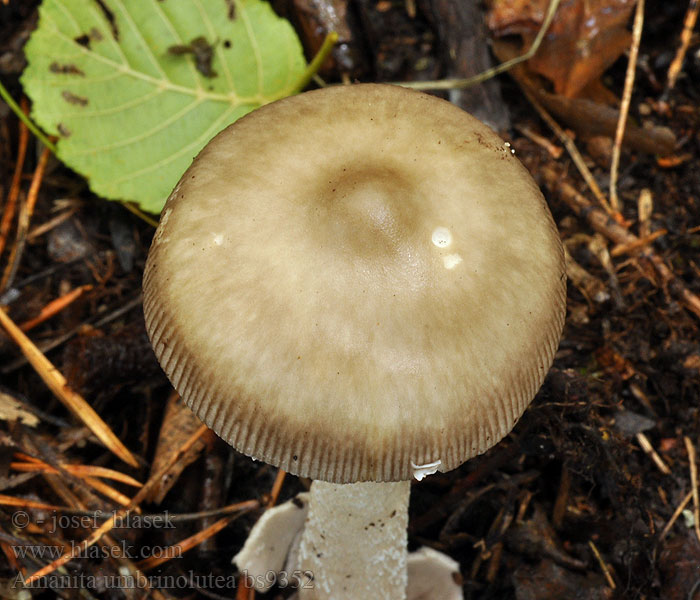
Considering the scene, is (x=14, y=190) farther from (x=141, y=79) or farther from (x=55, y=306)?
(x=141, y=79)

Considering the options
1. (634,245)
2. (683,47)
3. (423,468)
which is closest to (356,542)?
(423,468)

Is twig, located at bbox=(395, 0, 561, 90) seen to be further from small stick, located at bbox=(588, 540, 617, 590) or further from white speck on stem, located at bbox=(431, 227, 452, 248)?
small stick, located at bbox=(588, 540, 617, 590)

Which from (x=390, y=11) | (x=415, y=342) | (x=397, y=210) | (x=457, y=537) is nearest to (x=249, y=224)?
(x=397, y=210)

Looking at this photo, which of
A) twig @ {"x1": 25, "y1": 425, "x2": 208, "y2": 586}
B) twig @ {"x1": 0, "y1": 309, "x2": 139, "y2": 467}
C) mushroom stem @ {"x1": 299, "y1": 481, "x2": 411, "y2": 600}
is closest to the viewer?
mushroom stem @ {"x1": 299, "y1": 481, "x2": 411, "y2": 600}

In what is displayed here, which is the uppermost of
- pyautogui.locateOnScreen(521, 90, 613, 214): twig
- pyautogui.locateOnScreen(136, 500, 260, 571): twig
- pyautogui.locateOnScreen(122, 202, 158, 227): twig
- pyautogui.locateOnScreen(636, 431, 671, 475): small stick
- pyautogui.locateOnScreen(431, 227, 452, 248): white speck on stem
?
pyautogui.locateOnScreen(431, 227, 452, 248): white speck on stem

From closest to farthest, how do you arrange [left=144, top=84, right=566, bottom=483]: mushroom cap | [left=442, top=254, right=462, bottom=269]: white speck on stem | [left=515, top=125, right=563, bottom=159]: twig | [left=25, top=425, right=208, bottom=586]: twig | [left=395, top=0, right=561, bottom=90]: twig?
1. [left=144, top=84, right=566, bottom=483]: mushroom cap
2. [left=442, top=254, right=462, bottom=269]: white speck on stem
3. [left=25, top=425, right=208, bottom=586]: twig
4. [left=395, top=0, right=561, bottom=90]: twig
5. [left=515, top=125, right=563, bottom=159]: twig

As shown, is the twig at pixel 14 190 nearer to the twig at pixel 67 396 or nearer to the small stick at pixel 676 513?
the twig at pixel 67 396

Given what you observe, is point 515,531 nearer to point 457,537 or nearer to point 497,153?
point 457,537

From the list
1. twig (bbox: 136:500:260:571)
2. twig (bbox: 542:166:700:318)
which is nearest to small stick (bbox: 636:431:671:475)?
twig (bbox: 542:166:700:318)
